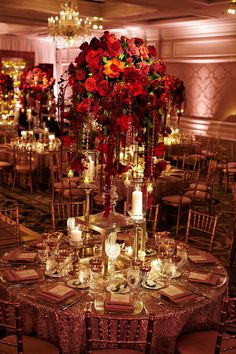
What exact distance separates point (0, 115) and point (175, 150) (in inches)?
193

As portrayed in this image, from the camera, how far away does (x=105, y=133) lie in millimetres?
2928

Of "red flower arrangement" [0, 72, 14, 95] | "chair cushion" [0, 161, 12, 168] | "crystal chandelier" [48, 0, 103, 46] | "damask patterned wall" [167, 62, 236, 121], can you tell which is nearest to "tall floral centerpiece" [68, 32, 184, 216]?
"chair cushion" [0, 161, 12, 168]

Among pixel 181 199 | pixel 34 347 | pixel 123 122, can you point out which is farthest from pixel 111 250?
pixel 181 199

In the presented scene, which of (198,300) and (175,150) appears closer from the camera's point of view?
(198,300)

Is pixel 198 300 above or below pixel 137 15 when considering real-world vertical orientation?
below

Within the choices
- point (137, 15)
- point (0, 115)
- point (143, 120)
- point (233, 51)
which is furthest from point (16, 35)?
point (143, 120)

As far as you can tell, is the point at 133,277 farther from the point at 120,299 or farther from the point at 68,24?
the point at 68,24

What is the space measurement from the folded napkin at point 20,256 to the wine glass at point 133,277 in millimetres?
768

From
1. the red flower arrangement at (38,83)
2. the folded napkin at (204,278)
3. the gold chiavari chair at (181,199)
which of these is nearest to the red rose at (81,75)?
the folded napkin at (204,278)

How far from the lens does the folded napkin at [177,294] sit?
286 centimetres

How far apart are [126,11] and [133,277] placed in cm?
921

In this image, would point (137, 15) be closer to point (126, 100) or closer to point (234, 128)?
point (234, 128)

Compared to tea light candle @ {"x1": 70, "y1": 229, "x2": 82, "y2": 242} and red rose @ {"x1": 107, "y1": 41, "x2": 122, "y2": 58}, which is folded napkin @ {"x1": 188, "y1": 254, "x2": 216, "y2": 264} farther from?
red rose @ {"x1": 107, "y1": 41, "x2": 122, "y2": 58}

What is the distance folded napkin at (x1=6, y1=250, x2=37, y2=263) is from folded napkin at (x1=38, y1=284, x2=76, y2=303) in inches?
19.8
